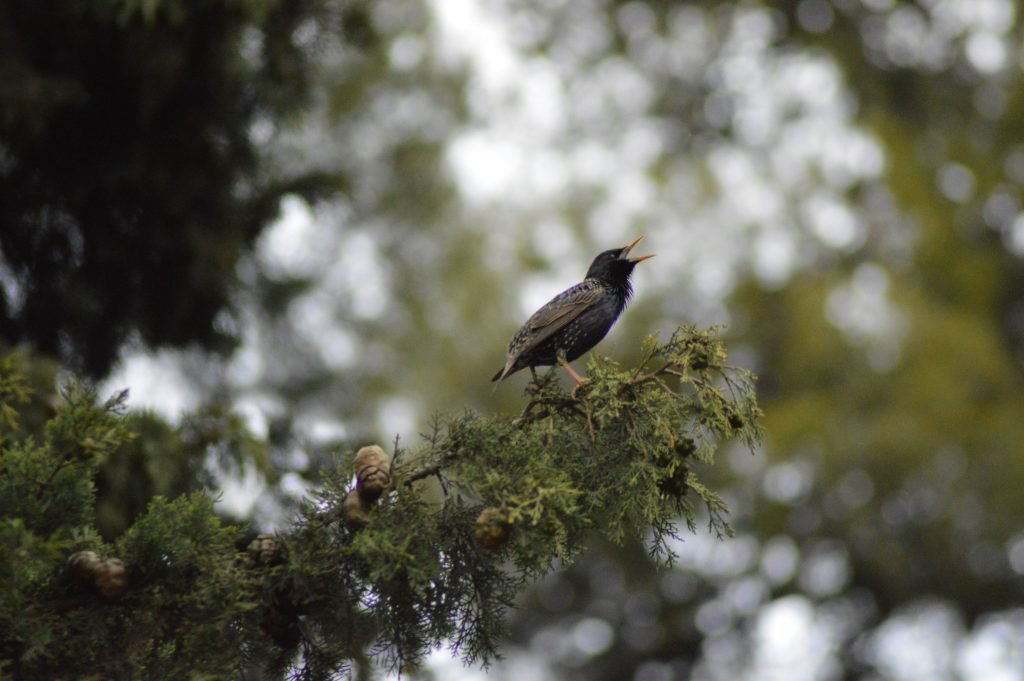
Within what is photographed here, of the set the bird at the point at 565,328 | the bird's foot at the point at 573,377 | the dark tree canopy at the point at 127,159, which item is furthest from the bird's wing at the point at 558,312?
the dark tree canopy at the point at 127,159

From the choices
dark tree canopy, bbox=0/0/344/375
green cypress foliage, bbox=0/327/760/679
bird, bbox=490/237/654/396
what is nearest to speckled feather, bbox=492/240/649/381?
bird, bbox=490/237/654/396

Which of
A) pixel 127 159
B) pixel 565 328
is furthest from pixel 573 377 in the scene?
pixel 127 159

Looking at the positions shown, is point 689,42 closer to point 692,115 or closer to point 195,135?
point 692,115

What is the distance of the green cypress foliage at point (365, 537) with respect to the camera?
8.61 ft

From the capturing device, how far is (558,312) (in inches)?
162

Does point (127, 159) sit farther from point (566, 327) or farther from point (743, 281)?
point (743, 281)

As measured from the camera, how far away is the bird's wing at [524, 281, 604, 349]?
4074 millimetres

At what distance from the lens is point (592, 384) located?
3.06m

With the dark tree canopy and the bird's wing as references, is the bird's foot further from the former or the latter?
the dark tree canopy

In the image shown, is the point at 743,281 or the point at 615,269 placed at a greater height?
the point at 743,281

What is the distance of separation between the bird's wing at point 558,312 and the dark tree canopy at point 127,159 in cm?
133

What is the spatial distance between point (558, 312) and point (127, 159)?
175 centimetres

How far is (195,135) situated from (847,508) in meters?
8.26

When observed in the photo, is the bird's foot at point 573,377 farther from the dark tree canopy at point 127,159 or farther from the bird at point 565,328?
the dark tree canopy at point 127,159
